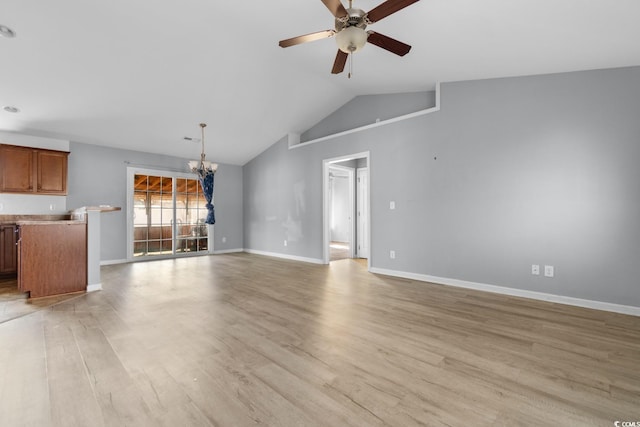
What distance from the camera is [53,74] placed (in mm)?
3887

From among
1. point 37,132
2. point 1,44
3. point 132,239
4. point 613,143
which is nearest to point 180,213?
point 132,239

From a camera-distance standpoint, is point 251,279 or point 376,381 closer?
point 376,381

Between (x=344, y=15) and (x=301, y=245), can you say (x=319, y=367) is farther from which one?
(x=301, y=245)

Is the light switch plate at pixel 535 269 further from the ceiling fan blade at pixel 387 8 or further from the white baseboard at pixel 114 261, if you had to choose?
the white baseboard at pixel 114 261

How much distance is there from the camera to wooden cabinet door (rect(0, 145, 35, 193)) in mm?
4844

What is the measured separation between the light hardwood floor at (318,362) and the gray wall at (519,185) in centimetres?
56

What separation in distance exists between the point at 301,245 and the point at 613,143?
524 centimetres

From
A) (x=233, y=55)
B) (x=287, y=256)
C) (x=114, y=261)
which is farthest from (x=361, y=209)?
(x=114, y=261)

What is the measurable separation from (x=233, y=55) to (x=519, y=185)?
4.31 m

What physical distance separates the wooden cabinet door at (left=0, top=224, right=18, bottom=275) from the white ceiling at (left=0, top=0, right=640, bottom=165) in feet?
5.89

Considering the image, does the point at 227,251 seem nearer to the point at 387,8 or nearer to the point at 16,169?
the point at 16,169

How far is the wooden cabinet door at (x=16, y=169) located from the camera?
15.9ft

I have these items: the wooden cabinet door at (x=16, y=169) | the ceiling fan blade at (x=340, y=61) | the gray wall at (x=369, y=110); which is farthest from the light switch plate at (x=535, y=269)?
the wooden cabinet door at (x=16, y=169)

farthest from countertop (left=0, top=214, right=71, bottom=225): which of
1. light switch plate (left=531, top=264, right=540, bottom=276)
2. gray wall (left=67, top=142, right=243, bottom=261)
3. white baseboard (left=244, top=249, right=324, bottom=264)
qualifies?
light switch plate (left=531, top=264, right=540, bottom=276)
